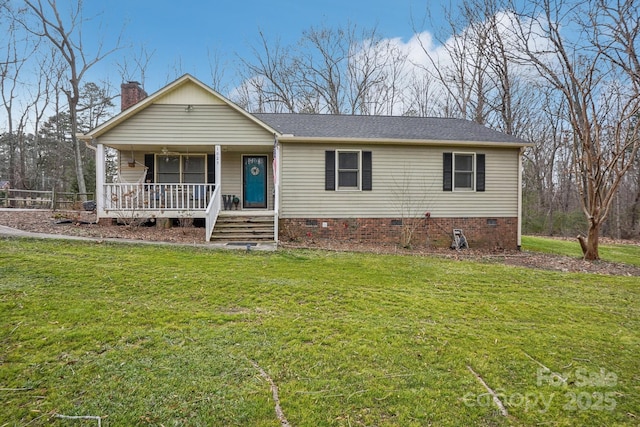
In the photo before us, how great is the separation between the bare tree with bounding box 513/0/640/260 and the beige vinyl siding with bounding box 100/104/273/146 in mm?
8556

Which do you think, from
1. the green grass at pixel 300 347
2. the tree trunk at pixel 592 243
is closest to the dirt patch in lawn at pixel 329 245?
the tree trunk at pixel 592 243

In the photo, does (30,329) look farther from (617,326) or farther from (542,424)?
(617,326)

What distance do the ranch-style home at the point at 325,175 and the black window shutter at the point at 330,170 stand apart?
0.10 ft

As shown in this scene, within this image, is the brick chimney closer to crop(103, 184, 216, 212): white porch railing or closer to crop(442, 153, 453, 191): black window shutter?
crop(103, 184, 216, 212): white porch railing

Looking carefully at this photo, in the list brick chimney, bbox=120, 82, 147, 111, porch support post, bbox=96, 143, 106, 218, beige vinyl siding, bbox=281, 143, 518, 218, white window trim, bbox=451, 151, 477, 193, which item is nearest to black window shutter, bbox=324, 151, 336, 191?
beige vinyl siding, bbox=281, 143, 518, 218

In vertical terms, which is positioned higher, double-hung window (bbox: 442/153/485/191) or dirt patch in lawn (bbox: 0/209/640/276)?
double-hung window (bbox: 442/153/485/191)

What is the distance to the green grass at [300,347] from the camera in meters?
2.30

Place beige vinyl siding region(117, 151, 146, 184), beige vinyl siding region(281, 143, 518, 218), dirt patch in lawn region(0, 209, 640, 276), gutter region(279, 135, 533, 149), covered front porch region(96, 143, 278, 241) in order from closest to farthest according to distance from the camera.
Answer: dirt patch in lawn region(0, 209, 640, 276), gutter region(279, 135, 533, 149), beige vinyl siding region(281, 143, 518, 218), covered front porch region(96, 143, 278, 241), beige vinyl siding region(117, 151, 146, 184)

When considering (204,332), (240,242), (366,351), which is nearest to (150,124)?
(240,242)

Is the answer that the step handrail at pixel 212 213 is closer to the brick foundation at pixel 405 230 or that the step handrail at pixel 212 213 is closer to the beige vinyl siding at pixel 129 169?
the brick foundation at pixel 405 230

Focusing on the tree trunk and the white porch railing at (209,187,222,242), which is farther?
the tree trunk

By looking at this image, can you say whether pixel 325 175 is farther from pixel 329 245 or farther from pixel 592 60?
pixel 592 60

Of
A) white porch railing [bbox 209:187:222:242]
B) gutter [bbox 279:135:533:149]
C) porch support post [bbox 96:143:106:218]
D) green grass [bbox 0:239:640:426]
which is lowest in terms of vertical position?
green grass [bbox 0:239:640:426]

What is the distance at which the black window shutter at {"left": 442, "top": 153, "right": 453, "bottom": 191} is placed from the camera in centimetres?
1088
